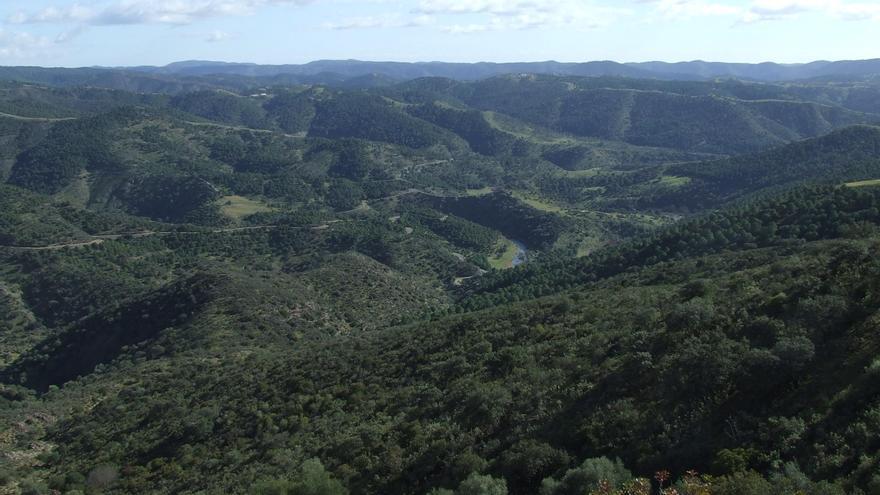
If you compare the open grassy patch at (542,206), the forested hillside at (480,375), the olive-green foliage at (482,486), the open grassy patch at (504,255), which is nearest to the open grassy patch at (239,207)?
the forested hillside at (480,375)

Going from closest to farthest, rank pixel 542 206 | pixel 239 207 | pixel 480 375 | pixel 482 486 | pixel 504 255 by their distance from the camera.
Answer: pixel 482 486 < pixel 480 375 < pixel 504 255 < pixel 239 207 < pixel 542 206

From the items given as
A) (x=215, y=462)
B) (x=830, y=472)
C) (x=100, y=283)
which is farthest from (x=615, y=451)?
(x=100, y=283)

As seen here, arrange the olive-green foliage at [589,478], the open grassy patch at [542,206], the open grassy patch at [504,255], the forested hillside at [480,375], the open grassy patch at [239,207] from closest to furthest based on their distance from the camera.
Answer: the olive-green foliage at [589,478]
the forested hillside at [480,375]
the open grassy patch at [504,255]
the open grassy patch at [239,207]
the open grassy patch at [542,206]

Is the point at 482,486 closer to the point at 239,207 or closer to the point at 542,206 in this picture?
the point at 542,206

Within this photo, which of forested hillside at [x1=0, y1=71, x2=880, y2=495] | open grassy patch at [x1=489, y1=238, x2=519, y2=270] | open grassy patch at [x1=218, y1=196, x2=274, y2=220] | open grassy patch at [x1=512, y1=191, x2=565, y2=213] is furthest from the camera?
open grassy patch at [x1=512, y1=191, x2=565, y2=213]

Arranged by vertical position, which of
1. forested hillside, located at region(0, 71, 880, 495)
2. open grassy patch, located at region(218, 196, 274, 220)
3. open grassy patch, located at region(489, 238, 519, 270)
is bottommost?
open grassy patch, located at region(489, 238, 519, 270)

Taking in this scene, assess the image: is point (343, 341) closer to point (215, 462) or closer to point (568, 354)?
point (215, 462)

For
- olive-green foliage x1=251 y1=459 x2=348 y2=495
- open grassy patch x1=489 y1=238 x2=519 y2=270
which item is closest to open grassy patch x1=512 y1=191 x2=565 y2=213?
open grassy patch x1=489 y1=238 x2=519 y2=270

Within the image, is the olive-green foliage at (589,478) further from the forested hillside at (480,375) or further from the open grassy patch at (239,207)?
the open grassy patch at (239,207)

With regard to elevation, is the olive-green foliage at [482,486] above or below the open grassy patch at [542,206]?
above

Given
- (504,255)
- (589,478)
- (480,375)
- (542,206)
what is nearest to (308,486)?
(589,478)

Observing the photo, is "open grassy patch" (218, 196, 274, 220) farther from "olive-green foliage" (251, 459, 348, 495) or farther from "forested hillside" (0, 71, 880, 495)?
"olive-green foliage" (251, 459, 348, 495)
